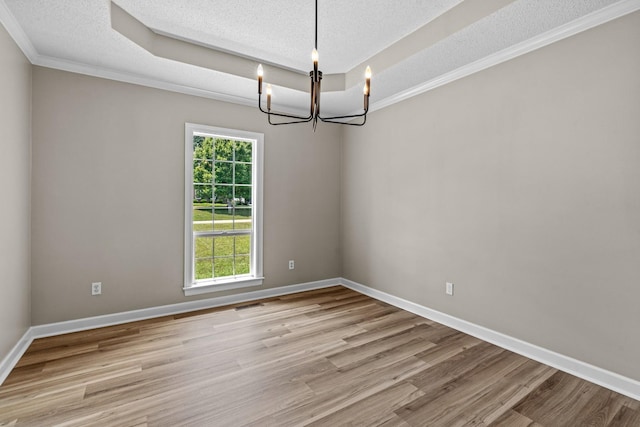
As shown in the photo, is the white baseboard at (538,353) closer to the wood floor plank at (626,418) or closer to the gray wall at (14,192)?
the wood floor plank at (626,418)

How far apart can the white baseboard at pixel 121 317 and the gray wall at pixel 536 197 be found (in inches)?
67.3

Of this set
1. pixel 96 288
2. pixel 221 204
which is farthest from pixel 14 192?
pixel 221 204

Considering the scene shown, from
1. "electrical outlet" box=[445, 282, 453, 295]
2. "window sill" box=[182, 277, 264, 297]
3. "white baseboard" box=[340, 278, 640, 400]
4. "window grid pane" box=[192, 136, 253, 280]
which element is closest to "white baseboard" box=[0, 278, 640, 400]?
"white baseboard" box=[340, 278, 640, 400]

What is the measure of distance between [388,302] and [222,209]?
7.91 feet

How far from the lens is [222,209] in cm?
390

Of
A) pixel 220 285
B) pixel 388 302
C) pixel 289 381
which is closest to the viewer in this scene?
pixel 289 381

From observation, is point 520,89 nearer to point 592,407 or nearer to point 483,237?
point 483,237

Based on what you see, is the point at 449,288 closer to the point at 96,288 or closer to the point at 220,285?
the point at 220,285

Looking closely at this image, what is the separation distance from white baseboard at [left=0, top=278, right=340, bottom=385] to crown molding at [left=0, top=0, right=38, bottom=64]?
2.41 metres

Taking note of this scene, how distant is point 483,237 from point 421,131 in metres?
1.36

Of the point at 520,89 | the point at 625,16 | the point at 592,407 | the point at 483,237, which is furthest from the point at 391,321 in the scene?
the point at 625,16

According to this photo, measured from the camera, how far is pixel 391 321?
3385 millimetres

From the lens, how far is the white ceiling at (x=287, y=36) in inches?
87.7

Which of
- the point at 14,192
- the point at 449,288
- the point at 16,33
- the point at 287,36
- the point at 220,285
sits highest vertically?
the point at 287,36
